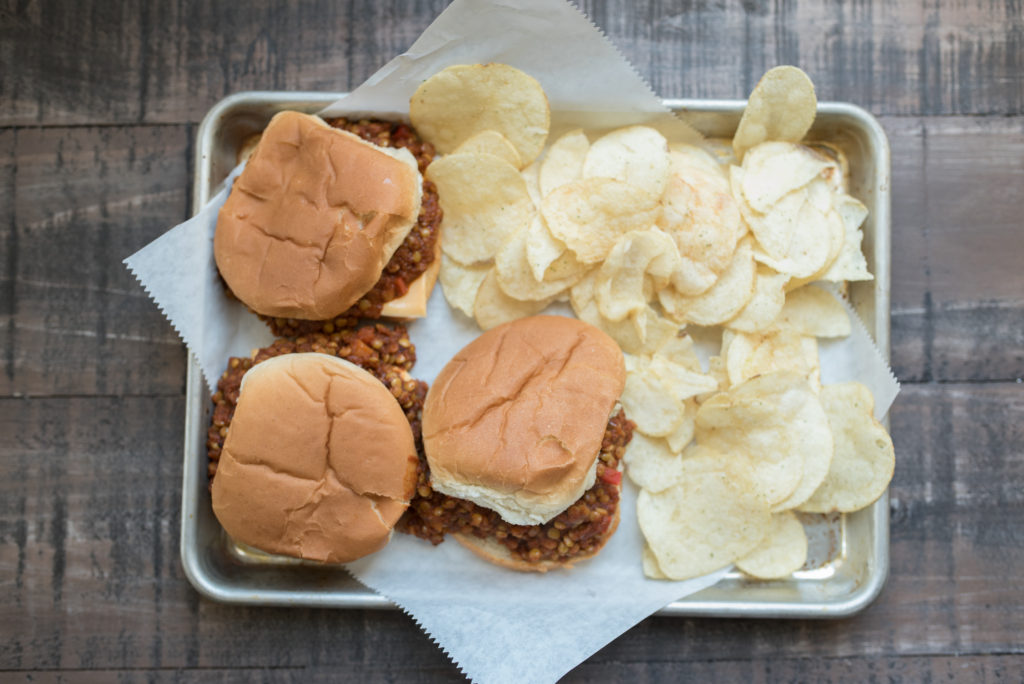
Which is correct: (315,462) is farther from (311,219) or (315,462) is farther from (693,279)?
(693,279)

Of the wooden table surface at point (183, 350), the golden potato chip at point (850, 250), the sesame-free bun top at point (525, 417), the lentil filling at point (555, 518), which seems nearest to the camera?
the sesame-free bun top at point (525, 417)

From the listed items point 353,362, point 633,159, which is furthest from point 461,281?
point 633,159

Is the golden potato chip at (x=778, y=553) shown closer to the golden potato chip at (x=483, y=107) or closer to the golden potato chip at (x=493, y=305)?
the golden potato chip at (x=493, y=305)

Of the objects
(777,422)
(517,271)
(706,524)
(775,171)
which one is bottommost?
(706,524)

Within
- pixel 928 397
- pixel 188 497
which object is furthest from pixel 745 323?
pixel 188 497

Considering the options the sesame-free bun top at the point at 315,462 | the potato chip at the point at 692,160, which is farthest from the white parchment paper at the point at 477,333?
the sesame-free bun top at the point at 315,462

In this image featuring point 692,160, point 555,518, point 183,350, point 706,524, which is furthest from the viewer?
point 183,350

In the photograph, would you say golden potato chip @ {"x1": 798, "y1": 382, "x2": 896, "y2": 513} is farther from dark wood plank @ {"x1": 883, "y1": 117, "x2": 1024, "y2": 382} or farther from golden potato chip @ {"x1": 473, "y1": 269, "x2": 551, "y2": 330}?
golden potato chip @ {"x1": 473, "y1": 269, "x2": 551, "y2": 330}
